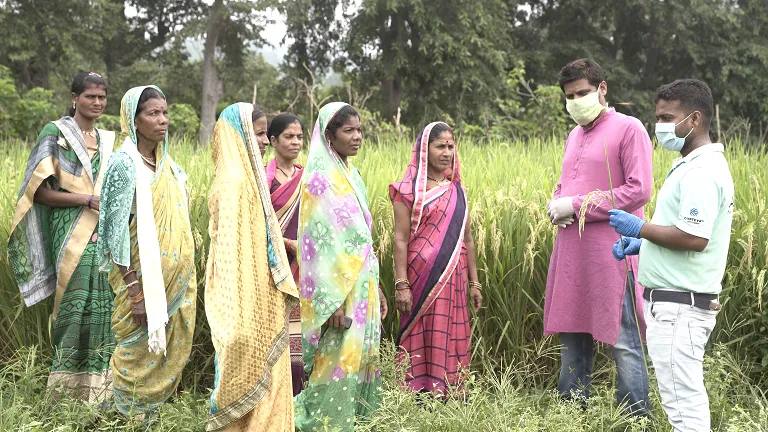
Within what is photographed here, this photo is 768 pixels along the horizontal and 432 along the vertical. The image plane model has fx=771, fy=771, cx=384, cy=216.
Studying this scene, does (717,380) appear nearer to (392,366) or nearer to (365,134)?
(392,366)

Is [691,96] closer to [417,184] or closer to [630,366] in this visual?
[630,366]

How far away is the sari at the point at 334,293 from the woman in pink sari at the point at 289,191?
33 cm

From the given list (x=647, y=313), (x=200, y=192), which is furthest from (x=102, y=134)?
(x=647, y=313)

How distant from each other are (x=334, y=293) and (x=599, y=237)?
3.94 feet

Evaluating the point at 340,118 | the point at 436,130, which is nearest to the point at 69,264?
the point at 340,118

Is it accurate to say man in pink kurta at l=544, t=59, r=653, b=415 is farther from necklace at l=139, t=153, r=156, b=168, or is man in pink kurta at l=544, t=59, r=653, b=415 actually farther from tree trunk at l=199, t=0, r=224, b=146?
tree trunk at l=199, t=0, r=224, b=146

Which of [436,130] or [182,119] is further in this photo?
[182,119]

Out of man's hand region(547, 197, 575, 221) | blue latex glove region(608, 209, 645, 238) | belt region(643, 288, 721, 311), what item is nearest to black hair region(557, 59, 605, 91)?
man's hand region(547, 197, 575, 221)

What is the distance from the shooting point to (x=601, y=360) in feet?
13.5

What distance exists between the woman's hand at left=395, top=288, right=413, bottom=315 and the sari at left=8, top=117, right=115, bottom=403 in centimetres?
144

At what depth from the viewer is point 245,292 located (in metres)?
3.02

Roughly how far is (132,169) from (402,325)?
4.78ft

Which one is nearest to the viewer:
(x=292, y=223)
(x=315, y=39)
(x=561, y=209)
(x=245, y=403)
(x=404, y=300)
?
(x=245, y=403)

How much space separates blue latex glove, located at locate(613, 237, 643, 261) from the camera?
2.98 metres
